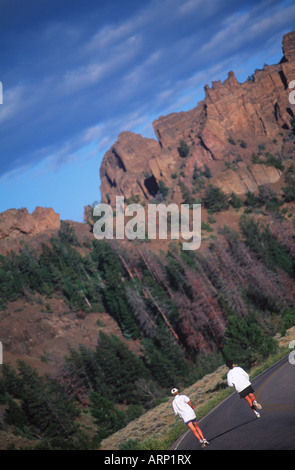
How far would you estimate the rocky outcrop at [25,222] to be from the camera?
384ft

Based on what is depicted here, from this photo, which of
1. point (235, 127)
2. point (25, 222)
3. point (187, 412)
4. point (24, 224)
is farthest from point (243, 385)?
point (235, 127)

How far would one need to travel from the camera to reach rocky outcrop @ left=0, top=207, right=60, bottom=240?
117m

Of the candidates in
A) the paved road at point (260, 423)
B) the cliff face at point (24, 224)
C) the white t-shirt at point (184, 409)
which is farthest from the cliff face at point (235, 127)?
the white t-shirt at point (184, 409)

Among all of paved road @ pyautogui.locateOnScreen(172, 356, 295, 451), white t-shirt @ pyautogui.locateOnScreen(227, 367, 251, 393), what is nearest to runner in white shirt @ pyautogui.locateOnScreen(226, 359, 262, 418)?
white t-shirt @ pyautogui.locateOnScreen(227, 367, 251, 393)

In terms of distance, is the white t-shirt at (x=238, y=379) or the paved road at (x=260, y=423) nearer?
the paved road at (x=260, y=423)

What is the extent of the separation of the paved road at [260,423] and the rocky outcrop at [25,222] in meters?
111

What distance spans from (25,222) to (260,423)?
389 ft

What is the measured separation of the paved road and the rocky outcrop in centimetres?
11081

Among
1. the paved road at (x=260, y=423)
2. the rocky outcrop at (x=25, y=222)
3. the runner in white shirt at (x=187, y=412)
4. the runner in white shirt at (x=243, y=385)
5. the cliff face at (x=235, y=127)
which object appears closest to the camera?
the paved road at (x=260, y=423)

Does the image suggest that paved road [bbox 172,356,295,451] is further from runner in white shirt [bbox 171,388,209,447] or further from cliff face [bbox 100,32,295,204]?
cliff face [bbox 100,32,295,204]

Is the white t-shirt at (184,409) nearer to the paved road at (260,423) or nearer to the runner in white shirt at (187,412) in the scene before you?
the runner in white shirt at (187,412)

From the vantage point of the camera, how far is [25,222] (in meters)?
120

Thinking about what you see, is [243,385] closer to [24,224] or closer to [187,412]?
[187,412]

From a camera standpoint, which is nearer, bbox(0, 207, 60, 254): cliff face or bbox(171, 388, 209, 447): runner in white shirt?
bbox(171, 388, 209, 447): runner in white shirt
